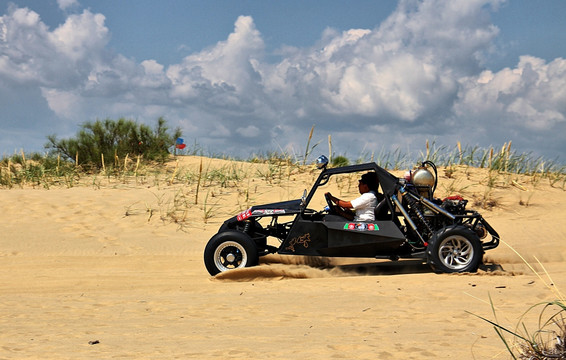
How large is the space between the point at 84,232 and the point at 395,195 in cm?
766

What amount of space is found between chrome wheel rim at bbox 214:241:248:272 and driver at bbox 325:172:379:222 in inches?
59.9

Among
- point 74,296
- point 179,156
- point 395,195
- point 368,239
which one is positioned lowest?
point 74,296

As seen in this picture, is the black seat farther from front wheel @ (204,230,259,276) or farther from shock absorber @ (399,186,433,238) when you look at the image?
front wheel @ (204,230,259,276)

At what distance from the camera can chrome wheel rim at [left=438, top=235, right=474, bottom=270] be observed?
788 cm

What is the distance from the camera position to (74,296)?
7508 mm

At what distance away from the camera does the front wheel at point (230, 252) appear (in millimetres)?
8320

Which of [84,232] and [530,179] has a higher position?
[530,179]

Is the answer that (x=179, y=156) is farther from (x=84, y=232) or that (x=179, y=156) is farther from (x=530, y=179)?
(x=530, y=179)

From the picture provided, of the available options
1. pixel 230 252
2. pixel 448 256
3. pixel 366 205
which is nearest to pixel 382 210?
pixel 366 205

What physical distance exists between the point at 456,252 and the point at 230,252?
321 cm

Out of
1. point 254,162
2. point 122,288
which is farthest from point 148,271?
point 254,162

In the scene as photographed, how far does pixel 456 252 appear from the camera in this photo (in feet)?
26.1

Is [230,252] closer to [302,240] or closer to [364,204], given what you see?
[302,240]

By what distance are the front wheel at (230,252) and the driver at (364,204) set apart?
1.36 meters
